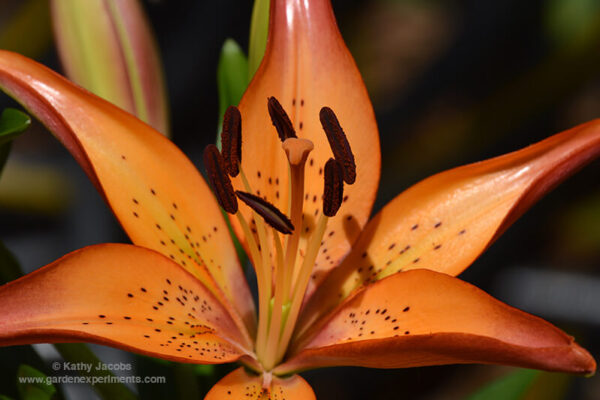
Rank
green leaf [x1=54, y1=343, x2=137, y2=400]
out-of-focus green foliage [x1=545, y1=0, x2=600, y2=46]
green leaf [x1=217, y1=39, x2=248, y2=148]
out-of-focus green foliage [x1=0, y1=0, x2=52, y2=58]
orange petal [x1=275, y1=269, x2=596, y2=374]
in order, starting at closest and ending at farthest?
1. orange petal [x1=275, y1=269, x2=596, y2=374]
2. green leaf [x1=54, y1=343, x2=137, y2=400]
3. green leaf [x1=217, y1=39, x2=248, y2=148]
4. out-of-focus green foliage [x1=0, y1=0, x2=52, y2=58]
5. out-of-focus green foliage [x1=545, y1=0, x2=600, y2=46]

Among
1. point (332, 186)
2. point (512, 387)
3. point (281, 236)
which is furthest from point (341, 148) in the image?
point (512, 387)

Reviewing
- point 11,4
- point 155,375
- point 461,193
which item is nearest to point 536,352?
point 461,193

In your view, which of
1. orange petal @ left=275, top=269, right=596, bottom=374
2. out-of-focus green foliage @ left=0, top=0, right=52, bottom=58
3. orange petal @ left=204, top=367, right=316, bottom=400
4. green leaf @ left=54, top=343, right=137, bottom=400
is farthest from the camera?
out-of-focus green foliage @ left=0, top=0, right=52, bottom=58

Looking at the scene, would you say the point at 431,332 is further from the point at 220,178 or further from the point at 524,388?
the point at 524,388

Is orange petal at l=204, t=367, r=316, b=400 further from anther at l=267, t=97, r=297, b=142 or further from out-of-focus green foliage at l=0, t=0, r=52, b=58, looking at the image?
out-of-focus green foliage at l=0, t=0, r=52, b=58

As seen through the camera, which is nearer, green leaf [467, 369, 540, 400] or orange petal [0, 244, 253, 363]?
orange petal [0, 244, 253, 363]

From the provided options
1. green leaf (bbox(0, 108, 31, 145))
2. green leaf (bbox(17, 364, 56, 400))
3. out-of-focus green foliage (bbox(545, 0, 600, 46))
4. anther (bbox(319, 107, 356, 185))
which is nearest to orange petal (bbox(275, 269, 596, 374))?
anther (bbox(319, 107, 356, 185))
